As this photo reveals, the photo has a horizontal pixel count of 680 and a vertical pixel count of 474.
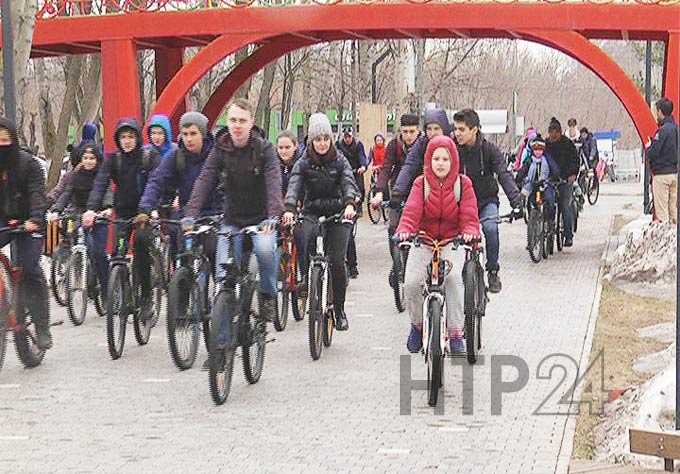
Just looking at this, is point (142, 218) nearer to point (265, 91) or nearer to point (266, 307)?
point (266, 307)

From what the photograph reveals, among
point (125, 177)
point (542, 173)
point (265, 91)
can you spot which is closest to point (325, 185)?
point (125, 177)

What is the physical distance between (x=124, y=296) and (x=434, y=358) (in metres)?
3.18

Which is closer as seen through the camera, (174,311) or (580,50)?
(174,311)

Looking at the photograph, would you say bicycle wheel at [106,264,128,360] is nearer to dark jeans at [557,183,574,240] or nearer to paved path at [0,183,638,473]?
paved path at [0,183,638,473]

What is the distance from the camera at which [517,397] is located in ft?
31.1

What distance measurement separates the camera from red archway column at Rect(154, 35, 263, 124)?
21.7m

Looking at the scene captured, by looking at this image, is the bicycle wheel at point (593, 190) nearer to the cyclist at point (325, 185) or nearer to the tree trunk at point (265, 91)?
the tree trunk at point (265, 91)

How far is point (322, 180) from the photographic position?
1190 cm

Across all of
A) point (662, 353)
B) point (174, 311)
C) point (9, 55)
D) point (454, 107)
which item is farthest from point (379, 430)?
point (454, 107)

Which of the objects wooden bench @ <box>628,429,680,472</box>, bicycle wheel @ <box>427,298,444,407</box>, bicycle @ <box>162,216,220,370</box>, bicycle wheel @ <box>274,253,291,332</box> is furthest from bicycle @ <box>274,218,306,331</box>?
wooden bench @ <box>628,429,680,472</box>

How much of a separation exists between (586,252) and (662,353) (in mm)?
9595

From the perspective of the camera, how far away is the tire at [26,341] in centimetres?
1059

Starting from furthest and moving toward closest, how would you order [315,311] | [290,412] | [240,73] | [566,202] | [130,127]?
[240,73] < [566,202] < [130,127] < [315,311] < [290,412]

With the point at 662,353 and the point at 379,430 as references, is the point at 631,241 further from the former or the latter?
the point at 379,430
